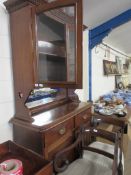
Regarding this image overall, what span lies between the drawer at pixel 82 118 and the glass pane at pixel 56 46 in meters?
0.41

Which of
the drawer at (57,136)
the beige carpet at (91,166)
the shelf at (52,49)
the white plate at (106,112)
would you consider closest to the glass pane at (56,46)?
the shelf at (52,49)

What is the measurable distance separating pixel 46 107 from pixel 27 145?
0.37 metres

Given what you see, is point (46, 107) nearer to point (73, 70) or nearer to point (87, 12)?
point (73, 70)

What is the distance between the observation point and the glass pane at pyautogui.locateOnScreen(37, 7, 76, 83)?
1213mm

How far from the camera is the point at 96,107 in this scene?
2.53 metres

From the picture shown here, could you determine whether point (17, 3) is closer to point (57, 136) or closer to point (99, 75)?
point (57, 136)

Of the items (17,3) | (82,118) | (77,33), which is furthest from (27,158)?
(17,3)

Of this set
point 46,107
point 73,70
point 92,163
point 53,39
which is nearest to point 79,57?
point 73,70

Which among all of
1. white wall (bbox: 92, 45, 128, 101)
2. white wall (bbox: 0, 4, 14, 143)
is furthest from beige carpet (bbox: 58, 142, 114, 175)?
white wall (bbox: 92, 45, 128, 101)

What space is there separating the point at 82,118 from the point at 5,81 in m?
0.78

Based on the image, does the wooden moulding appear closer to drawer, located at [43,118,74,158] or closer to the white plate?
drawer, located at [43,118,74,158]

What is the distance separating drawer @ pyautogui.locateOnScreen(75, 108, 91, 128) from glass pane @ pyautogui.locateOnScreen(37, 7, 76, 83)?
0.41 meters

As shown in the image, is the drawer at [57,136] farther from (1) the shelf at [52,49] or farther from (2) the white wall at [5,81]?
(1) the shelf at [52,49]

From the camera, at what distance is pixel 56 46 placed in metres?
1.45
